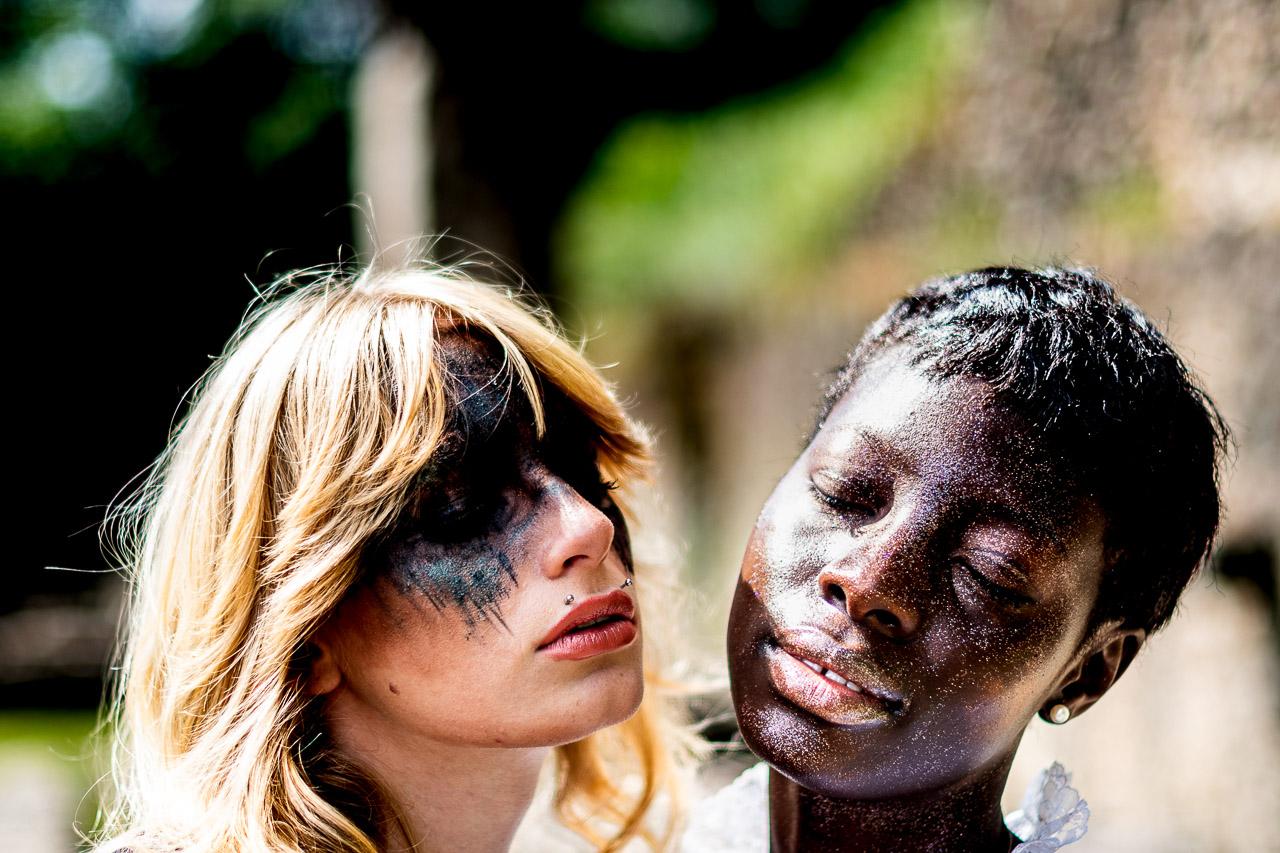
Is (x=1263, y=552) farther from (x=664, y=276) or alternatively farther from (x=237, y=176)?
(x=237, y=176)

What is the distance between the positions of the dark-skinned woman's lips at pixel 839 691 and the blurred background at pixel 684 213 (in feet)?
2.95

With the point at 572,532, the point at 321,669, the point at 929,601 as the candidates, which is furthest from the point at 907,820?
the point at 321,669

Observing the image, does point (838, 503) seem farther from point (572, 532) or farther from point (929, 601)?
point (572, 532)

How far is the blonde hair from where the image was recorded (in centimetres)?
197

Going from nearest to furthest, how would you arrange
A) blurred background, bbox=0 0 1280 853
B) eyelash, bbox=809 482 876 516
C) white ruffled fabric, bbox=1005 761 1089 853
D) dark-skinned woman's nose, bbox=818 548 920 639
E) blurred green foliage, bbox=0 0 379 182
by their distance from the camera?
1. dark-skinned woman's nose, bbox=818 548 920 639
2. eyelash, bbox=809 482 876 516
3. white ruffled fabric, bbox=1005 761 1089 853
4. blurred background, bbox=0 0 1280 853
5. blurred green foliage, bbox=0 0 379 182

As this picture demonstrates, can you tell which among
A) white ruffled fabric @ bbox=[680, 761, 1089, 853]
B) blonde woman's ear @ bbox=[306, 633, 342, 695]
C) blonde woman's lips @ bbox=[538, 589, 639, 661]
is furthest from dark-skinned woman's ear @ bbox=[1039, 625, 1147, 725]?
blonde woman's ear @ bbox=[306, 633, 342, 695]

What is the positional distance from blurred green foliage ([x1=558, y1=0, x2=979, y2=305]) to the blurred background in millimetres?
29

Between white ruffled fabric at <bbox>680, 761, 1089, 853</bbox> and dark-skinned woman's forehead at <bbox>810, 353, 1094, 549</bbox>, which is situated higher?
dark-skinned woman's forehead at <bbox>810, 353, 1094, 549</bbox>

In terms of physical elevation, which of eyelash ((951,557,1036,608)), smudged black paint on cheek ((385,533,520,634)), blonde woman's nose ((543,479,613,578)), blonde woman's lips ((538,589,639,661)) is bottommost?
blonde woman's lips ((538,589,639,661))

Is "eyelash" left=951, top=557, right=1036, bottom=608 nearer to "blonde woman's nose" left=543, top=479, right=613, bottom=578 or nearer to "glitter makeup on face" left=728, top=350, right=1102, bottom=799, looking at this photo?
"glitter makeup on face" left=728, top=350, right=1102, bottom=799

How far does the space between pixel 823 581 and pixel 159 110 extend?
39.9 ft

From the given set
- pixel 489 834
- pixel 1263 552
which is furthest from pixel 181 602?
pixel 1263 552

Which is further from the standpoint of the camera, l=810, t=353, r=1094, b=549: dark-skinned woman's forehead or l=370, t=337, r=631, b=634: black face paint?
l=370, t=337, r=631, b=634: black face paint

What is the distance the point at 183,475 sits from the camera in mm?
2182
